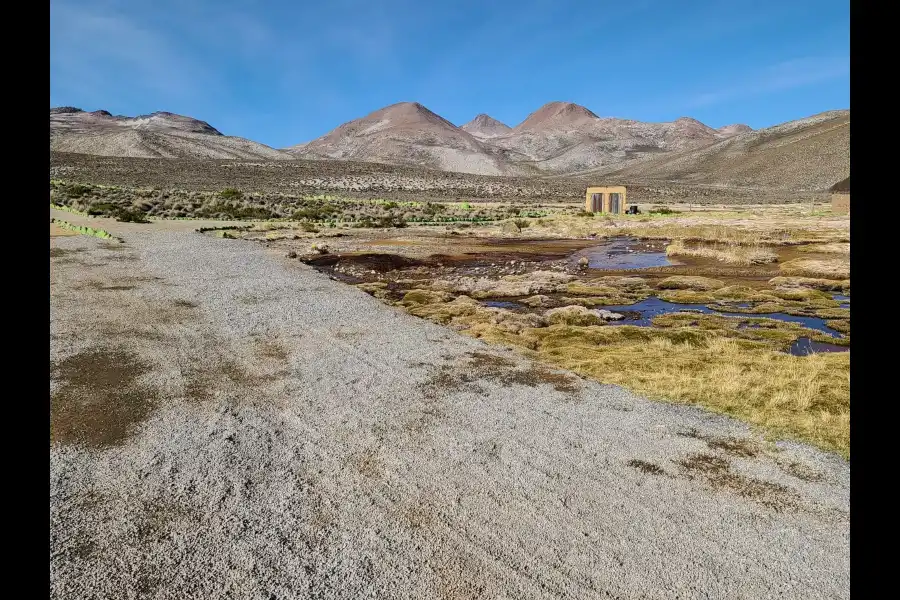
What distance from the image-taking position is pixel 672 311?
49.0ft

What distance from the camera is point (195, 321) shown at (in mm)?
11867

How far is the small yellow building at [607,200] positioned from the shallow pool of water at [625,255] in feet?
72.2

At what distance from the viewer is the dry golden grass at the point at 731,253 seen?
23.9 m

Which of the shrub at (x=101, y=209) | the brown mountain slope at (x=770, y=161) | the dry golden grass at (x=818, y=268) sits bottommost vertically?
the dry golden grass at (x=818, y=268)

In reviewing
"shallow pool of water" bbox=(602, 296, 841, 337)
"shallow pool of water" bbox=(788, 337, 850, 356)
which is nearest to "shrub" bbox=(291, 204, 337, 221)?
"shallow pool of water" bbox=(602, 296, 841, 337)

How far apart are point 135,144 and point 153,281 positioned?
14524 cm

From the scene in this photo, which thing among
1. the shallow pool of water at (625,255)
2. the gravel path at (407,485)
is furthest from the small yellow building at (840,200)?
the gravel path at (407,485)

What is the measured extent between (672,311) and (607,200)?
138 feet

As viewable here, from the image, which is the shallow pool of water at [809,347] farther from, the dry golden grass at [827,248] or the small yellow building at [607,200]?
the small yellow building at [607,200]

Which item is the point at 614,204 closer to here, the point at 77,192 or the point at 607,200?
the point at 607,200

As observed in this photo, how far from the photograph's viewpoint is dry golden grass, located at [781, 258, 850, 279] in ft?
64.8

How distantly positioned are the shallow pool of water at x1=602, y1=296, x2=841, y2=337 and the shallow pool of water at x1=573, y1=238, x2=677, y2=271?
7026 mm
